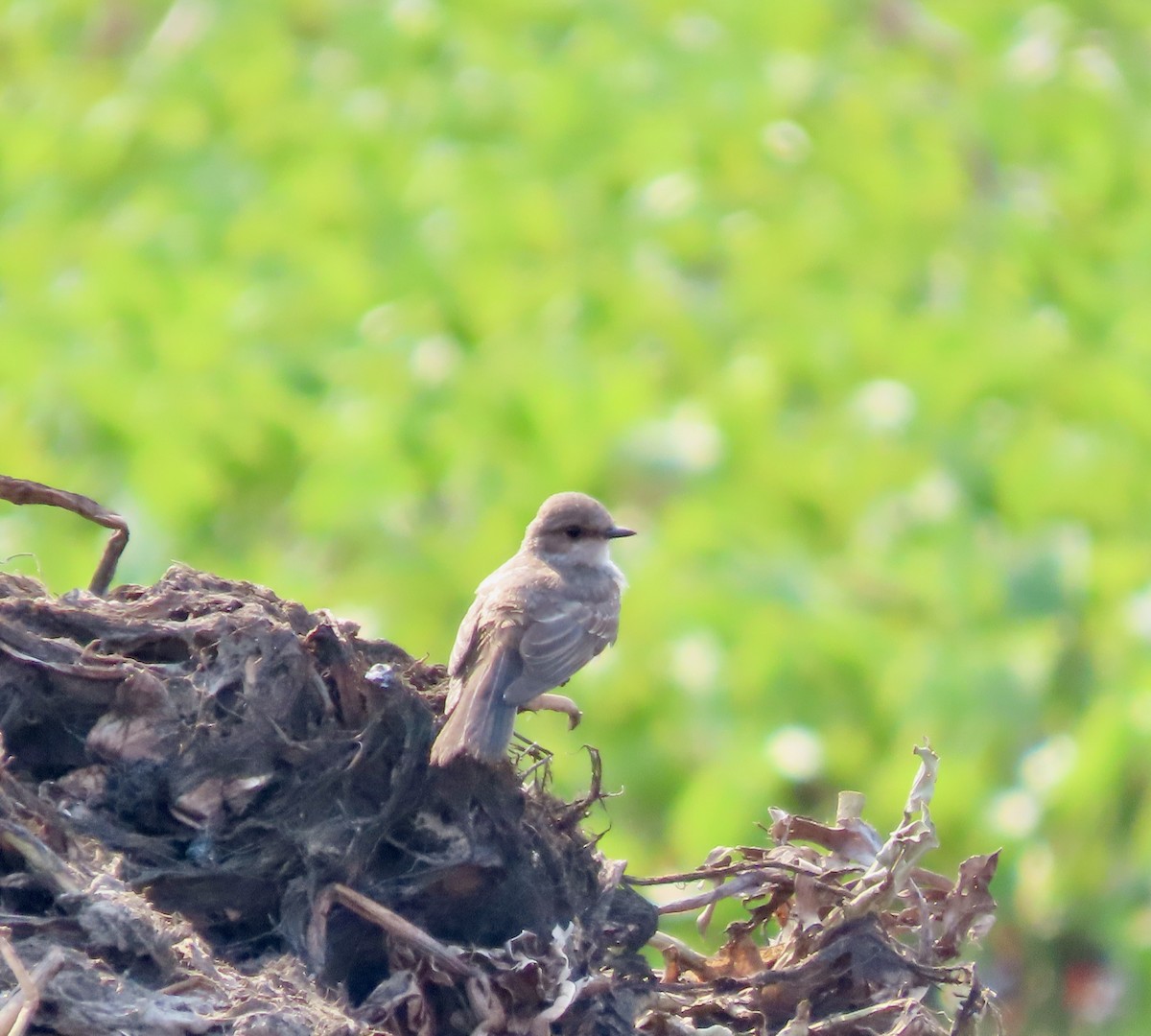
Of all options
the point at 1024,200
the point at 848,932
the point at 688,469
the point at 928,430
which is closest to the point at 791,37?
the point at 1024,200

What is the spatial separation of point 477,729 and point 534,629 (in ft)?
5.52

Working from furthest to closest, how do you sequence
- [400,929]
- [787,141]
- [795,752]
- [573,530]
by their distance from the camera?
[787,141]
[795,752]
[573,530]
[400,929]

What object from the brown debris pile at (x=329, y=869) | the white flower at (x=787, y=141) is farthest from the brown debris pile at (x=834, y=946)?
the white flower at (x=787, y=141)

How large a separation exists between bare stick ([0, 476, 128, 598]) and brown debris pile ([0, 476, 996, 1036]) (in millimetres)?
95

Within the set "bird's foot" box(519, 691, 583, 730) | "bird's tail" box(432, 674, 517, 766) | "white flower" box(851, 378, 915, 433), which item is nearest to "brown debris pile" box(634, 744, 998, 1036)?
"bird's tail" box(432, 674, 517, 766)

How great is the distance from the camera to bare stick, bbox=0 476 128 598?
2.98 metres

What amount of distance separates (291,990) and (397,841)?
1.32 ft

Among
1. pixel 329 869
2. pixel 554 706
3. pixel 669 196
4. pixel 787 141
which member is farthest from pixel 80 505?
pixel 787 141

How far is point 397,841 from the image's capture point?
9.58 feet

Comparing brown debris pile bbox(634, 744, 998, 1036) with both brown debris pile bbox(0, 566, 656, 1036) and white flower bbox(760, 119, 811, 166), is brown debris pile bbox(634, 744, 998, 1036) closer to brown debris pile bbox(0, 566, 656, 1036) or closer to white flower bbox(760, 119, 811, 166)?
brown debris pile bbox(0, 566, 656, 1036)

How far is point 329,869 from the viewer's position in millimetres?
2787

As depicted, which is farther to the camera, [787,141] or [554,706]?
[787,141]

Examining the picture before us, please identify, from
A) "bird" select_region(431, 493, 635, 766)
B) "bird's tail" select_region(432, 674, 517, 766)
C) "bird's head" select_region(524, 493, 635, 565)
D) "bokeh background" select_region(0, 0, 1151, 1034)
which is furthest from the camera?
"bokeh background" select_region(0, 0, 1151, 1034)

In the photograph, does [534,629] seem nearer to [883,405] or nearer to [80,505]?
[80,505]
